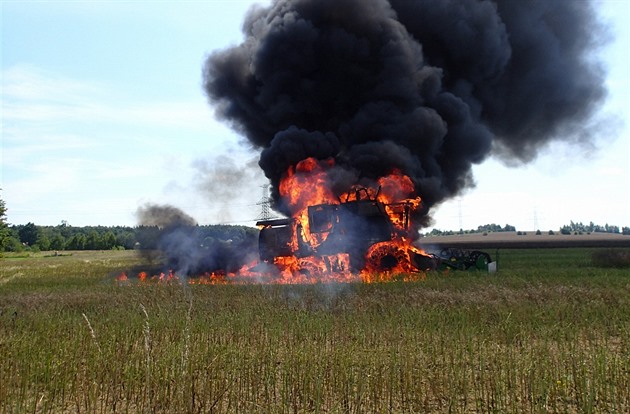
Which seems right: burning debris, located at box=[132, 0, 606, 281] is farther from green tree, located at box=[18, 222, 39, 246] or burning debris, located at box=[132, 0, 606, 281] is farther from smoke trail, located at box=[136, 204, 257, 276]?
green tree, located at box=[18, 222, 39, 246]

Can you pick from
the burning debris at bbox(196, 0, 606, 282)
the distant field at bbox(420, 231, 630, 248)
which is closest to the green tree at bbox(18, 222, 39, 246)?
the distant field at bbox(420, 231, 630, 248)

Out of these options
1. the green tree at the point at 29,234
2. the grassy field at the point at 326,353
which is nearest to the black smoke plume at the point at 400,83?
the grassy field at the point at 326,353

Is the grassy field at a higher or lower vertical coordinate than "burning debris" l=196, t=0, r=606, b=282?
lower

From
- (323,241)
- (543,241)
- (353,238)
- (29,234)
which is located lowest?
(323,241)

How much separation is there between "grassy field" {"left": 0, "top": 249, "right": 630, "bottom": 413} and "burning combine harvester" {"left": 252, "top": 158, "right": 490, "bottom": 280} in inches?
353

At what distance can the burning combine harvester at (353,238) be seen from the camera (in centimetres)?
2777

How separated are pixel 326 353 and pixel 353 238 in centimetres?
1792

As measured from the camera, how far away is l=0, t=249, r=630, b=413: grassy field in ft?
25.6

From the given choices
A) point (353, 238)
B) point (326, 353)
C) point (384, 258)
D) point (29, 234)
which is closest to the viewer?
point (326, 353)

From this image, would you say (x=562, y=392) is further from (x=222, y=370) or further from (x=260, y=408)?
(x=222, y=370)

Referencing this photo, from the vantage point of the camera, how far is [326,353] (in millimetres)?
10008

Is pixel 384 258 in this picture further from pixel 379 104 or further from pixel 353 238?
pixel 379 104

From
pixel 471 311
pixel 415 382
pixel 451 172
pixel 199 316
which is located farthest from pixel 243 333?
A: pixel 451 172

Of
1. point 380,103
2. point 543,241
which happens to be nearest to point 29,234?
point 543,241
